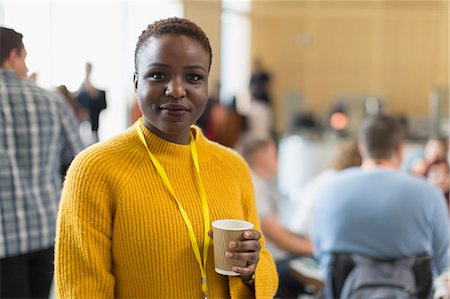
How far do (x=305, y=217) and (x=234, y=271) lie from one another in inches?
98.1

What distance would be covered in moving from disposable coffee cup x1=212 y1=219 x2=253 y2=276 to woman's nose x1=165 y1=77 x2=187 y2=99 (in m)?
0.25

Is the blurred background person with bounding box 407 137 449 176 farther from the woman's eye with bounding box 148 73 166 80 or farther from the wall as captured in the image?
the wall

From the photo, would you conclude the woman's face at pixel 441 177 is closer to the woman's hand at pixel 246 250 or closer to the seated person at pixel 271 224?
the seated person at pixel 271 224

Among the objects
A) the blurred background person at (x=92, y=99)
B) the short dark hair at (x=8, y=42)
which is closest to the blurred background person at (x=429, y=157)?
the blurred background person at (x=92, y=99)

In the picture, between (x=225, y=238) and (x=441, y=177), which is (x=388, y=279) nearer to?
(x=225, y=238)

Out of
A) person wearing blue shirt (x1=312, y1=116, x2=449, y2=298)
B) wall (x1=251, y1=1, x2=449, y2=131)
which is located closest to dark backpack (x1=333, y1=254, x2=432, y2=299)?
person wearing blue shirt (x1=312, y1=116, x2=449, y2=298)

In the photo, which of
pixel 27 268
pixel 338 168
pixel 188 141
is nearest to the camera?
pixel 188 141

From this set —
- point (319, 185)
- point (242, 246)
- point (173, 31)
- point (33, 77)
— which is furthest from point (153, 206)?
point (319, 185)

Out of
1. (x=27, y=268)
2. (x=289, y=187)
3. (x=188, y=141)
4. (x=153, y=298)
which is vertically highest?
(x=188, y=141)

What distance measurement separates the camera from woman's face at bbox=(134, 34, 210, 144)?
1.13 meters

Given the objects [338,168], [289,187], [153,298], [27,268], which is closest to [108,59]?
[153,298]

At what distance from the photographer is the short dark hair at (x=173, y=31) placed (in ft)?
3.80

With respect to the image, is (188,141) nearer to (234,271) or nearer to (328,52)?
(234,271)

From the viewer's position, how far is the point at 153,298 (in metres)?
1.17
